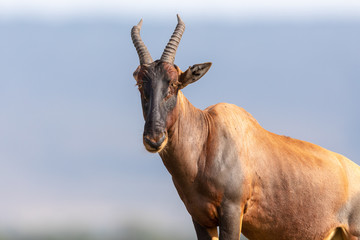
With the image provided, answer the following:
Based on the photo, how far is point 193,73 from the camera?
39.4ft

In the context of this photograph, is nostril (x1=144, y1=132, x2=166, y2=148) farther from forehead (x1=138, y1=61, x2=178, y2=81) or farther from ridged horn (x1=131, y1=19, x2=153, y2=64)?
ridged horn (x1=131, y1=19, x2=153, y2=64)

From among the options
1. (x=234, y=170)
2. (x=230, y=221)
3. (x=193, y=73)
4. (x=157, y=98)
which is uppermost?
(x=193, y=73)

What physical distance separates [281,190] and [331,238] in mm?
1806

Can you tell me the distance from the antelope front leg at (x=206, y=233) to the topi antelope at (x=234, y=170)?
0.02 meters

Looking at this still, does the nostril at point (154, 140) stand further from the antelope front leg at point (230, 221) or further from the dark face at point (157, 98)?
the antelope front leg at point (230, 221)

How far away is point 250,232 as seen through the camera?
12797 millimetres

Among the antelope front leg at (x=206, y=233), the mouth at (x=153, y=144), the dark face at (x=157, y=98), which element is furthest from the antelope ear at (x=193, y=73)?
the antelope front leg at (x=206, y=233)

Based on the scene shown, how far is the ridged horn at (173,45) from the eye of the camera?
1207 cm

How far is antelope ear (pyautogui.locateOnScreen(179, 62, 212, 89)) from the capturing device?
1195cm

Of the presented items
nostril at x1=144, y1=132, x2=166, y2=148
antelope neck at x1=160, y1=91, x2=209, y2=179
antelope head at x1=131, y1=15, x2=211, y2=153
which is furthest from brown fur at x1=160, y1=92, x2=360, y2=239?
nostril at x1=144, y1=132, x2=166, y2=148

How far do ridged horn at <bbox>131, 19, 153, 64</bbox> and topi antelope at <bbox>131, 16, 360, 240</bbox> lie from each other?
21 millimetres

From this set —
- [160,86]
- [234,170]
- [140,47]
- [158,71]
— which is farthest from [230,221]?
[140,47]

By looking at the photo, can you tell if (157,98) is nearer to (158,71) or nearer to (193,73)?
(158,71)

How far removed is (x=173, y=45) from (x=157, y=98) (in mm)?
1279
